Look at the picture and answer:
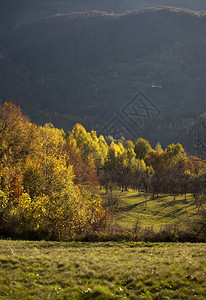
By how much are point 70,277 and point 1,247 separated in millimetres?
6951

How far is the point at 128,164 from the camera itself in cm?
9238

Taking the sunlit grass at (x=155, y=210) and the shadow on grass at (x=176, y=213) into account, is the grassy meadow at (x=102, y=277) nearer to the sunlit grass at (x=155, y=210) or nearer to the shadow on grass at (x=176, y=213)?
the sunlit grass at (x=155, y=210)

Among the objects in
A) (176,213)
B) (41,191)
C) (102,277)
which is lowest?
(176,213)

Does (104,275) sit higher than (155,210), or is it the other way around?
A: (104,275)

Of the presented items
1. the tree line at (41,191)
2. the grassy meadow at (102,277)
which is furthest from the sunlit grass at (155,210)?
the grassy meadow at (102,277)

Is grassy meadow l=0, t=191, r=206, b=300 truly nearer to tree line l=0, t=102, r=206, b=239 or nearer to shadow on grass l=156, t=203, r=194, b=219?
tree line l=0, t=102, r=206, b=239

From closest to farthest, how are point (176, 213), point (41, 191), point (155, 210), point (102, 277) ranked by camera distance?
point (102, 277) < point (41, 191) < point (176, 213) < point (155, 210)

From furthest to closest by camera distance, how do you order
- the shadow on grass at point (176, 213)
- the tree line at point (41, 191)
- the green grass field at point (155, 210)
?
the shadow on grass at point (176, 213) → the green grass field at point (155, 210) → the tree line at point (41, 191)

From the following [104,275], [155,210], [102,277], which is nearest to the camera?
[102,277]

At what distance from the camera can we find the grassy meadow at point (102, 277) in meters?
11.9

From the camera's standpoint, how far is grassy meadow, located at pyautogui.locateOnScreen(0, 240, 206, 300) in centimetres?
1191

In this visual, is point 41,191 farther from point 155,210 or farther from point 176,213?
point 176,213

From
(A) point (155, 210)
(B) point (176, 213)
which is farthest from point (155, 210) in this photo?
(B) point (176, 213)

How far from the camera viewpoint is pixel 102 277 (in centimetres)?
1375
